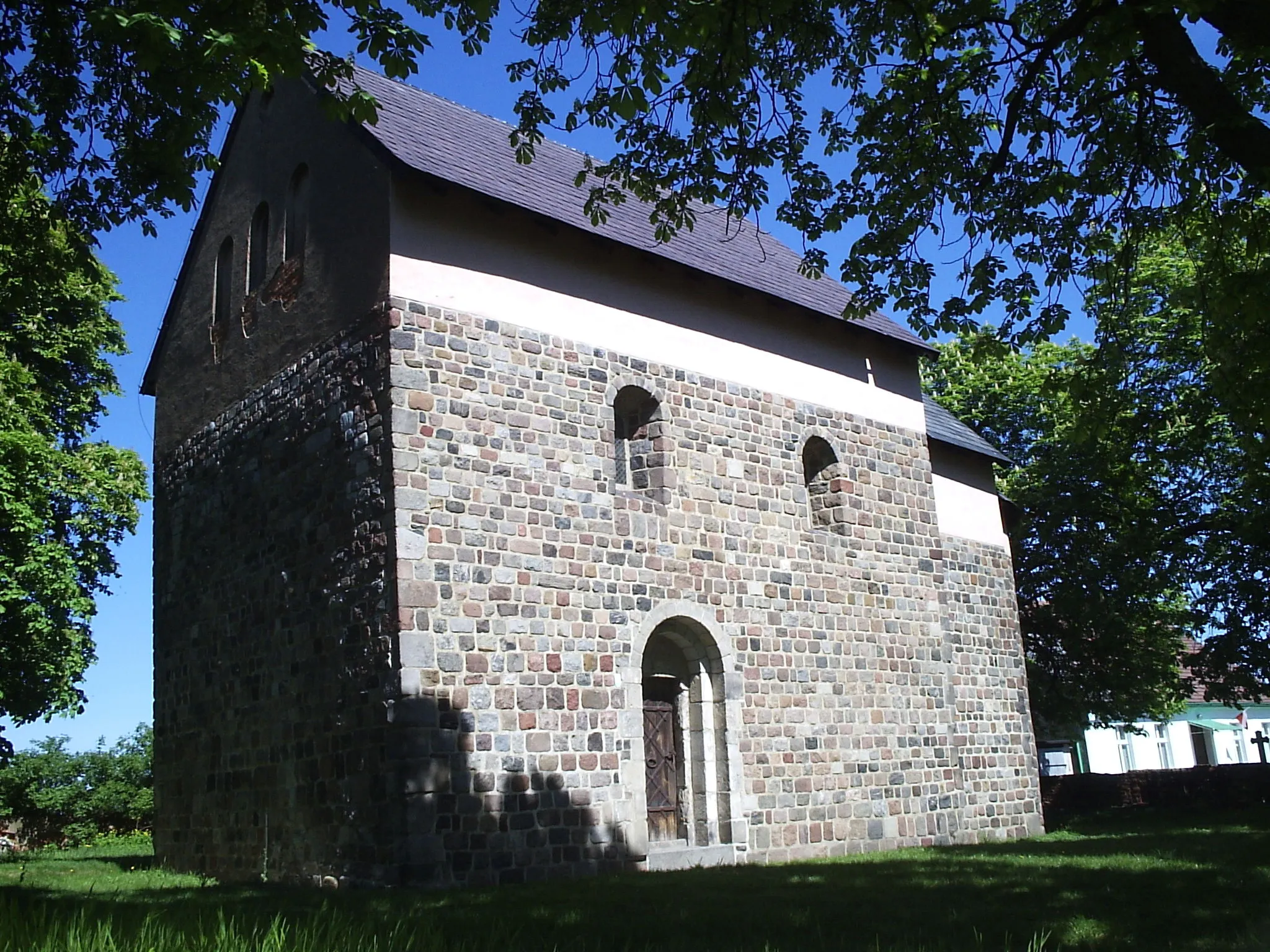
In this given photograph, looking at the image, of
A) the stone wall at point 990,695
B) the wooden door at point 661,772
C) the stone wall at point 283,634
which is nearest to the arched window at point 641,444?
the wooden door at point 661,772

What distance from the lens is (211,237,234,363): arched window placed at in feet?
53.4

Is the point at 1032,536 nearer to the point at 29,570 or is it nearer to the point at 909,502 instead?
the point at 909,502

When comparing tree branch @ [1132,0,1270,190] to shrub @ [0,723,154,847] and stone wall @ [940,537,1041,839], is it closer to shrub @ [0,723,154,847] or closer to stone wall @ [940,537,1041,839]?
stone wall @ [940,537,1041,839]

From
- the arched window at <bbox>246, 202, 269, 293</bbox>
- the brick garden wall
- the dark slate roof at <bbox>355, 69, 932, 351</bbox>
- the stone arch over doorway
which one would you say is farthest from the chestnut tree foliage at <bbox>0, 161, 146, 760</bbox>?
the brick garden wall

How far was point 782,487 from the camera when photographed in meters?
15.6

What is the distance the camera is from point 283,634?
13.5 meters

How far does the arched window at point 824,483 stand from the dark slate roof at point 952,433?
2.70m

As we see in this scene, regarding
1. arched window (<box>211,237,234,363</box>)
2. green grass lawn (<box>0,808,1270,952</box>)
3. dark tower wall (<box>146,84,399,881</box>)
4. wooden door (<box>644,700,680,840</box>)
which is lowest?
green grass lawn (<box>0,808,1270,952</box>)

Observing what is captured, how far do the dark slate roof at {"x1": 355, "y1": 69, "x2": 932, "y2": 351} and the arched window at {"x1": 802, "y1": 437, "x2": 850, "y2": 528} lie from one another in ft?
6.58

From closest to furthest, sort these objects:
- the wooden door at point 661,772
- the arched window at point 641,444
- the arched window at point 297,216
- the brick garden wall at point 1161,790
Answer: the wooden door at point 661,772
the arched window at point 641,444
the arched window at point 297,216
the brick garden wall at point 1161,790

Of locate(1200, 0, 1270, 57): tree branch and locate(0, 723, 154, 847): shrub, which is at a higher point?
locate(1200, 0, 1270, 57): tree branch

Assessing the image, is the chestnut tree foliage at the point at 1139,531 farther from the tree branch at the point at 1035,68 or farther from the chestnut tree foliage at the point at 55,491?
the chestnut tree foliage at the point at 55,491

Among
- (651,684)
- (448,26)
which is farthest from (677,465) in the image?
(448,26)

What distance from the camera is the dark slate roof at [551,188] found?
13492mm
